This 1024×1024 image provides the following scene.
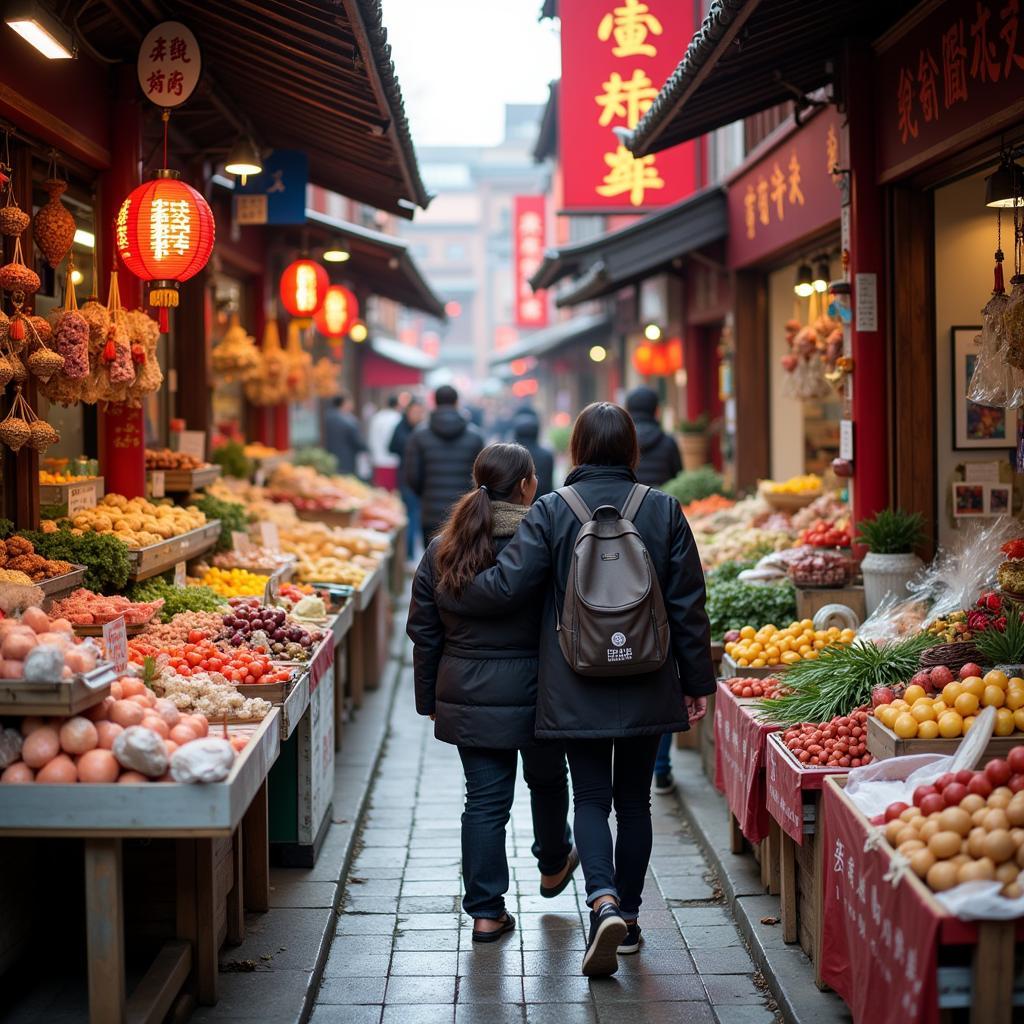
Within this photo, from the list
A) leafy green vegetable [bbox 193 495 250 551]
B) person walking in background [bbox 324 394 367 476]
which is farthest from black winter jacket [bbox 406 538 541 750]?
person walking in background [bbox 324 394 367 476]

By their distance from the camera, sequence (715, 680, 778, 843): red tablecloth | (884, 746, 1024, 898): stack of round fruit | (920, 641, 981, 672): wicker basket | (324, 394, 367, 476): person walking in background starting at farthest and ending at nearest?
(324, 394, 367, 476): person walking in background < (715, 680, 778, 843): red tablecloth < (920, 641, 981, 672): wicker basket < (884, 746, 1024, 898): stack of round fruit

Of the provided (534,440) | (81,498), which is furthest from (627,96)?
(81,498)

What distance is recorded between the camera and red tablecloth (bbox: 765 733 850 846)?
16.8 feet

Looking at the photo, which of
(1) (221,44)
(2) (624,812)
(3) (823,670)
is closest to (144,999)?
(2) (624,812)

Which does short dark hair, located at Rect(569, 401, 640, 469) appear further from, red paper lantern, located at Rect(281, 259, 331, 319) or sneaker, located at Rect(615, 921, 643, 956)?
red paper lantern, located at Rect(281, 259, 331, 319)

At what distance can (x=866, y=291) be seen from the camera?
322 inches

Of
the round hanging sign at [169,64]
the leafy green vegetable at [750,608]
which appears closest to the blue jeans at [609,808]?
the leafy green vegetable at [750,608]

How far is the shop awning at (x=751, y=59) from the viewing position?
6629 millimetres

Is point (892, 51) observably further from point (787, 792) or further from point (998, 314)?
point (787, 792)

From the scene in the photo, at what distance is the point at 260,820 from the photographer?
5.80 metres

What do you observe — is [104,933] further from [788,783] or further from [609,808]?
[788,783]

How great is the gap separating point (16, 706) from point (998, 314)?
4583 millimetres

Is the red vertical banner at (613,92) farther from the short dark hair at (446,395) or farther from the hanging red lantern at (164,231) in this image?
the hanging red lantern at (164,231)

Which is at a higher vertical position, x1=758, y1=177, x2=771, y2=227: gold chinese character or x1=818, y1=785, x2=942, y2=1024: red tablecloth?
x1=758, y1=177, x2=771, y2=227: gold chinese character
